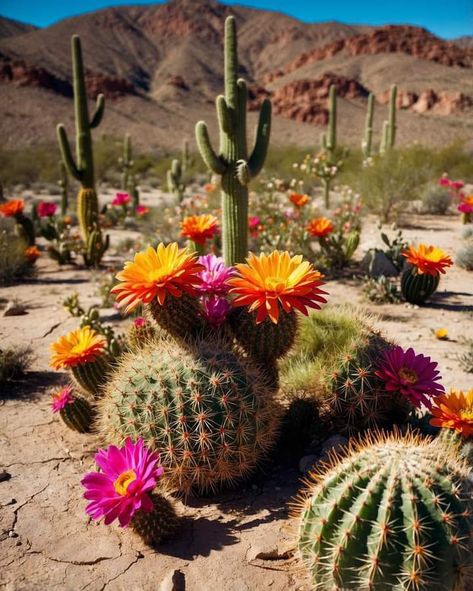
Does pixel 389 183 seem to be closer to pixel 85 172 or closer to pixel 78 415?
pixel 85 172

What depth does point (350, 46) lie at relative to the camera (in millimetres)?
76312

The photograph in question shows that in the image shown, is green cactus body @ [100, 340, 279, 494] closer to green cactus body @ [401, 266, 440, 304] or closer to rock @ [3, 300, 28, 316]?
green cactus body @ [401, 266, 440, 304]

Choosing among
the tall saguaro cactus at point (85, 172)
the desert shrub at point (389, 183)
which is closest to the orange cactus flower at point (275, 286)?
the tall saguaro cactus at point (85, 172)

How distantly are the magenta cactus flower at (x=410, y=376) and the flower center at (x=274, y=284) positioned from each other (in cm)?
76

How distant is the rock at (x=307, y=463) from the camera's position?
2.93 meters

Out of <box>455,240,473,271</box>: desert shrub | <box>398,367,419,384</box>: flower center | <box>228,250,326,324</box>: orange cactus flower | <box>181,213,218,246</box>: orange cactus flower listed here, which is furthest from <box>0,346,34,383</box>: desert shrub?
<box>455,240,473,271</box>: desert shrub

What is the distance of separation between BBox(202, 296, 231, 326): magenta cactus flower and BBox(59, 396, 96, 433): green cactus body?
3.81ft

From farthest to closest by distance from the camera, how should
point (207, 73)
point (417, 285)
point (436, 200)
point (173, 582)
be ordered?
1. point (207, 73)
2. point (436, 200)
3. point (417, 285)
4. point (173, 582)

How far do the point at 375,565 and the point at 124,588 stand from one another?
114cm

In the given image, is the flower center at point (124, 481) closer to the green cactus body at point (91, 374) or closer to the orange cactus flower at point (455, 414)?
the green cactus body at point (91, 374)

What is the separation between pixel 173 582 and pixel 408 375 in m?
1.59

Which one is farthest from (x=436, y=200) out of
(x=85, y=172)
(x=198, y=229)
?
(x=198, y=229)

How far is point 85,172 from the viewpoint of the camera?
30.9 feet

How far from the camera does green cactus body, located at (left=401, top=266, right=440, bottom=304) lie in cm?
599
